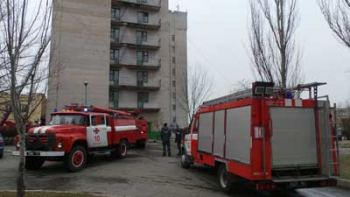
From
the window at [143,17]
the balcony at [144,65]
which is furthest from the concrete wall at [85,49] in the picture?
the window at [143,17]

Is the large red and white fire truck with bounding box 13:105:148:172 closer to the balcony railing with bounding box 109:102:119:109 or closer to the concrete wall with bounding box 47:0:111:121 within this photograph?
the concrete wall with bounding box 47:0:111:121

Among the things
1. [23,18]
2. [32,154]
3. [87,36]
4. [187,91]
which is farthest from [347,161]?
[87,36]

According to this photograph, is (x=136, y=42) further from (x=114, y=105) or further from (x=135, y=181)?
(x=135, y=181)

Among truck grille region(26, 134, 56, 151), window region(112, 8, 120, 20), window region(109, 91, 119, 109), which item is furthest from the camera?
window region(112, 8, 120, 20)

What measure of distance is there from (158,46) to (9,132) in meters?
29.6

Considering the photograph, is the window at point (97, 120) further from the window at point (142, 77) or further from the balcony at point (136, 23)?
the balcony at point (136, 23)

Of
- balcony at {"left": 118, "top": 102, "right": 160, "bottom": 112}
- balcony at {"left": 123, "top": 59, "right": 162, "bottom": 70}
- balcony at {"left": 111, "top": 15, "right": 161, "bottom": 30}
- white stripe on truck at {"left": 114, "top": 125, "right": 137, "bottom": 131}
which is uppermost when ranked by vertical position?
balcony at {"left": 111, "top": 15, "right": 161, "bottom": 30}

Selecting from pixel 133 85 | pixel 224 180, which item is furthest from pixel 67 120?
pixel 133 85

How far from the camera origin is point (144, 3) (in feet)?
186

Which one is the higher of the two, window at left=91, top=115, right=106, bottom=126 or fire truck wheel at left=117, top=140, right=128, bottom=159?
window at left=91, top=115, right=106, bottom=126

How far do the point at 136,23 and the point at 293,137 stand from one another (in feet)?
162

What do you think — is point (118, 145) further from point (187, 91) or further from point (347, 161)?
point (187, 91)

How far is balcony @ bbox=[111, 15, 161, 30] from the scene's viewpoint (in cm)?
5478

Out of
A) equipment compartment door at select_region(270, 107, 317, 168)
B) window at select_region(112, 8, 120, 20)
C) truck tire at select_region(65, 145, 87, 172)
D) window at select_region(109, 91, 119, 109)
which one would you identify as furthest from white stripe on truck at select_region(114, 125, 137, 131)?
window at select_region(112, 8, 120, 20)
